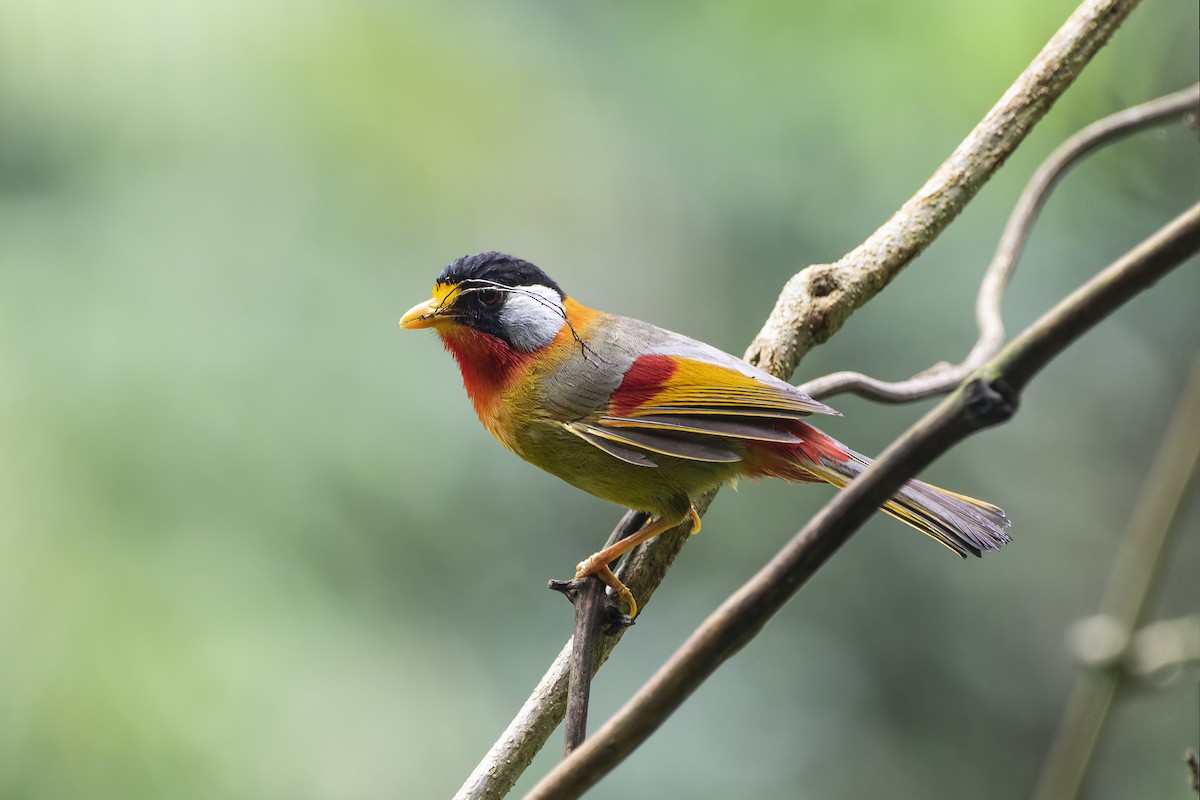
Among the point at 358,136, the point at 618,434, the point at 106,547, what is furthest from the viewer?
the point at 358,136

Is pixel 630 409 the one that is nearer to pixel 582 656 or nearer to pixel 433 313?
pixel 433 313

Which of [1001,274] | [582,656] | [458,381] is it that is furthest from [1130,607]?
[458,381]

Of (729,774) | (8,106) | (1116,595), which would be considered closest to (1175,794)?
(729,774)

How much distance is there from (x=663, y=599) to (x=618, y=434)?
3.70ft

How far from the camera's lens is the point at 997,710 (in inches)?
130

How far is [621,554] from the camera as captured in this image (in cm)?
212

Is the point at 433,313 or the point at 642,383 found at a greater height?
the point at 642,383

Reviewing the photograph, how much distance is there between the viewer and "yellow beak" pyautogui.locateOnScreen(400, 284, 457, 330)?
7.37 feet

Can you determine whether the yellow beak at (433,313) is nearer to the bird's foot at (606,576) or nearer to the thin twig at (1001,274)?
the bird's foot at (606,576)

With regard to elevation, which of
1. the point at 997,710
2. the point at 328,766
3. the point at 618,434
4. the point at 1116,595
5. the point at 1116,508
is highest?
the point at 1116,508

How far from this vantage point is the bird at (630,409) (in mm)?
2123

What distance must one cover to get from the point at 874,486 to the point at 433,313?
154 centimetres

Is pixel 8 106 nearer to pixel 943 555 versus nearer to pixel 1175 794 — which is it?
pixel 943 555

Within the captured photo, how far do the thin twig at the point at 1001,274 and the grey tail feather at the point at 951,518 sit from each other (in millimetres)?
236
